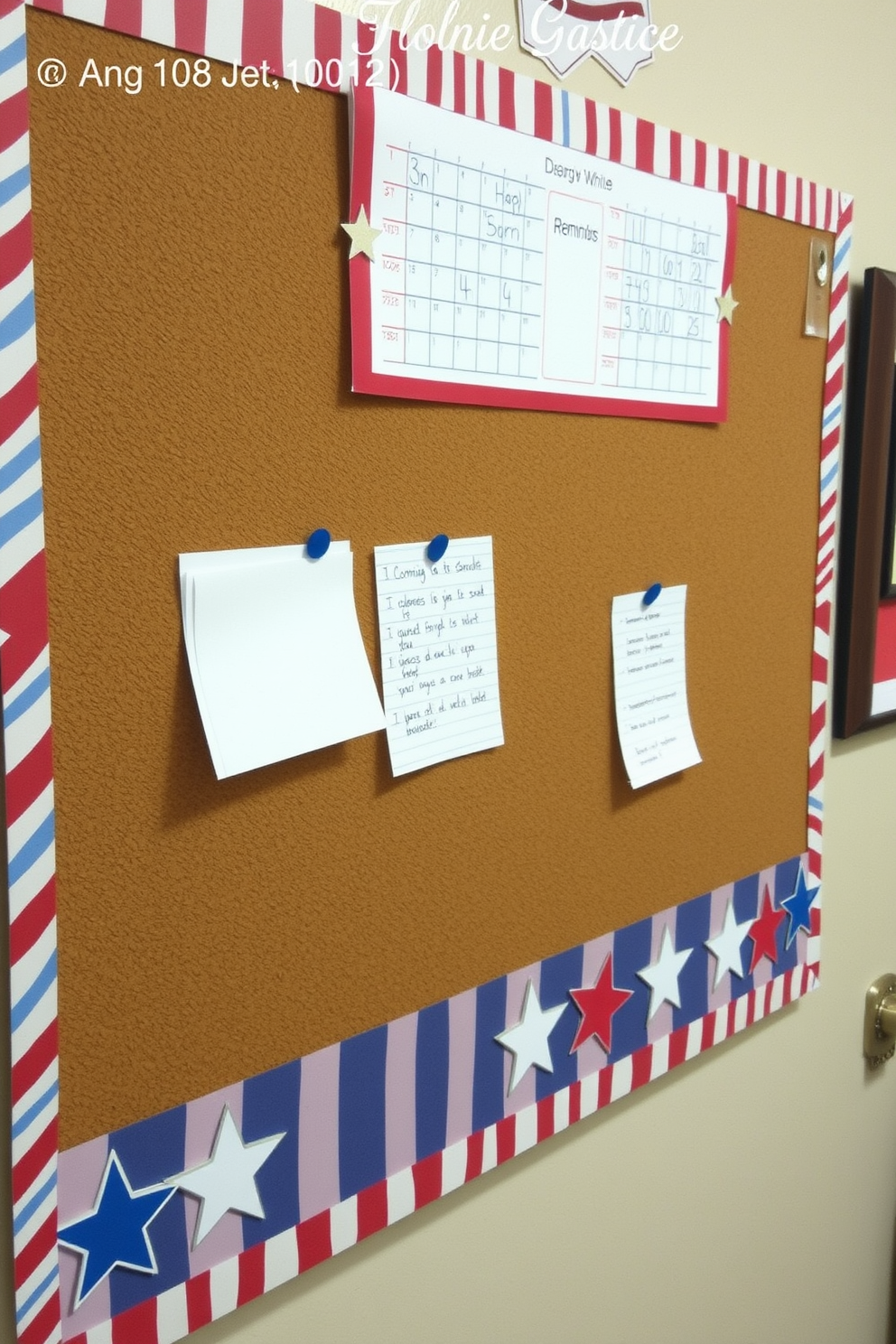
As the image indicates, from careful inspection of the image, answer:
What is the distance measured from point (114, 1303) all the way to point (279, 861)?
0.25 metres

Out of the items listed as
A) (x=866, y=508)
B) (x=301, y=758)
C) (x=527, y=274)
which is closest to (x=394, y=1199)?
(x=301, y=758)

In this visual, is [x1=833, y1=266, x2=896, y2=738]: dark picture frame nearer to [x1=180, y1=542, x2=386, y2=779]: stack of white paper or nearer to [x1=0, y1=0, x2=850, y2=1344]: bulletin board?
[x1=0, y1=0, x2=850, y2=1344]: bulletin board

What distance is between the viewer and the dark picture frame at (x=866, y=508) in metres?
0.98

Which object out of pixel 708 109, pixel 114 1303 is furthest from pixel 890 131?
pixel 114 1303

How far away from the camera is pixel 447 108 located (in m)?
0.63

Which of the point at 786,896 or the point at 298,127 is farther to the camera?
the point at 786,896

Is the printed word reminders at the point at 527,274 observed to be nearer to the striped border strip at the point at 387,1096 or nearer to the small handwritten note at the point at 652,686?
the small handwritten note at the point at 652,686

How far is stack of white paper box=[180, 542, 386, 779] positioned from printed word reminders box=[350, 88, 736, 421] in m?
0.12

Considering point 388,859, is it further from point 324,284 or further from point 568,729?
point 324,284

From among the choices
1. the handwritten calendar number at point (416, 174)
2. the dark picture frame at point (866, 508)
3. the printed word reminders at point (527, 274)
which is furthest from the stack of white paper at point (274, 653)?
the dark picture frame at point (866, 508)

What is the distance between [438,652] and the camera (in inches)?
26.6

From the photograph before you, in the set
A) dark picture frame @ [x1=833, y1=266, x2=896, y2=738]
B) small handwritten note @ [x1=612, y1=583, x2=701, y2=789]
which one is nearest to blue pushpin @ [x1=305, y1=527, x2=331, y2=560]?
small handwritten note @ [x1=612, y1=583, x2=701, y2=789]

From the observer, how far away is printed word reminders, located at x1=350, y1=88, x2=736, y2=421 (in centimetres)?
61

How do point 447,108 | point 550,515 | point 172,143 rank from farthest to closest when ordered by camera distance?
point 550,515 → point 447,108 → point 172,143
